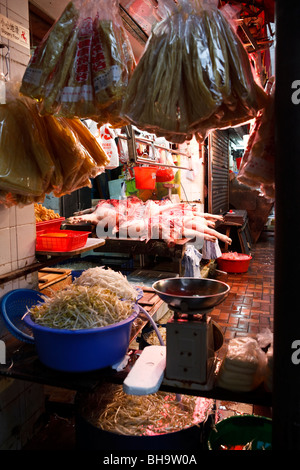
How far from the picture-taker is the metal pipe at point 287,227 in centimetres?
140

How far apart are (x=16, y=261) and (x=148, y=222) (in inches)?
114

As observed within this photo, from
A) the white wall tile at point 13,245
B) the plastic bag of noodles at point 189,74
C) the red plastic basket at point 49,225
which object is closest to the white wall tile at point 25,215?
the white wall tile at point 13,245

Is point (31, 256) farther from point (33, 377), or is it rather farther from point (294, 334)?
point (294, 334)

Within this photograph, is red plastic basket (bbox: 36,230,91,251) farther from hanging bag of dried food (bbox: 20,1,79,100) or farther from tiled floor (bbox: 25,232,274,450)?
tiled floor (bbox: 25,232,274,450)

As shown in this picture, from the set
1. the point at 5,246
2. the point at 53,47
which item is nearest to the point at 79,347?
the point at 5,246

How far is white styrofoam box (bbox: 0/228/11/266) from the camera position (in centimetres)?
292

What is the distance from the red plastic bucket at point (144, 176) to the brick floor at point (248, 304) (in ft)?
9.86

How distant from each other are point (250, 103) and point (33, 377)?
2.18 meters

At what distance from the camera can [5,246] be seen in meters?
2.96

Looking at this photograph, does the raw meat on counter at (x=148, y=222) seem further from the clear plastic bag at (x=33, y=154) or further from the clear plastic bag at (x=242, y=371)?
the clear plastic bag at (x=242, y=371)

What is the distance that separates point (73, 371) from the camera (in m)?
2.25

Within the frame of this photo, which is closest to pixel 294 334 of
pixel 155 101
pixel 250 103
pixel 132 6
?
pixel 250 103

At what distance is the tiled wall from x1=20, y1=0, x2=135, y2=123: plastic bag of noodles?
37.8 inches

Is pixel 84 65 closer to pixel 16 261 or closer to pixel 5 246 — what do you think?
pixel 5 246
